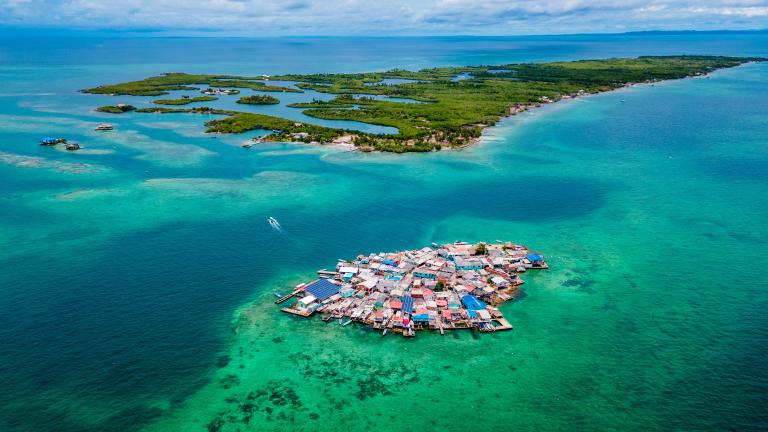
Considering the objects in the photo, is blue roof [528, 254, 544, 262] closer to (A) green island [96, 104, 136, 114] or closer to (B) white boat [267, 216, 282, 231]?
(B) white boat [267, 216, 282, 231]

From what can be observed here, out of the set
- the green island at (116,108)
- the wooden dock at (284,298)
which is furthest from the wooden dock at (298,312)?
the green island at (116,108)

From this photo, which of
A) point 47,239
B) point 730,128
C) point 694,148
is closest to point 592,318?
point 47,239

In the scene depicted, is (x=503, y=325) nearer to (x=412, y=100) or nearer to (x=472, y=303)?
(x=472, y=303)

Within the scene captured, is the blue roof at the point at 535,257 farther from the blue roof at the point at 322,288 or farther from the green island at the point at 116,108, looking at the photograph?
the green island at the point at 116,108

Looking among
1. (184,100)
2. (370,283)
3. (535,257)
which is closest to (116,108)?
(184,100)

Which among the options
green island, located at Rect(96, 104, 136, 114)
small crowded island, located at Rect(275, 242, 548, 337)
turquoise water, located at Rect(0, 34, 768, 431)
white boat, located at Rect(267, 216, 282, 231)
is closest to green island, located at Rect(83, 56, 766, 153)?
green island, located at Rect(96, 104, 136, 114)

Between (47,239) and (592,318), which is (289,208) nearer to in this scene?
(47,239)
